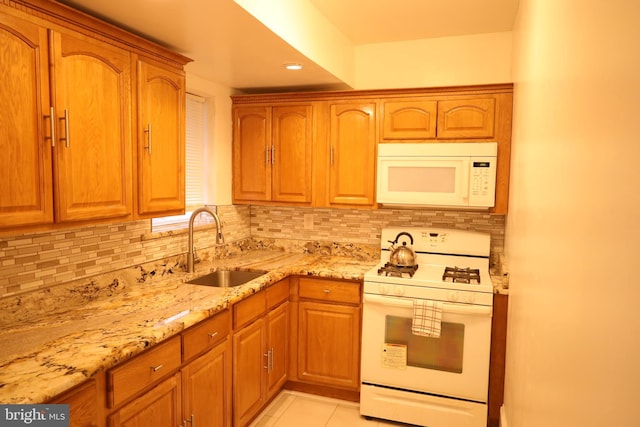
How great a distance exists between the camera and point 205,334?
2.06 metres

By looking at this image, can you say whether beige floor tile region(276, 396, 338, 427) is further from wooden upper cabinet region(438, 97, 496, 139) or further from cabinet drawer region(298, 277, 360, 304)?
wooden upper cabinet region(438, 97, 496, 139)

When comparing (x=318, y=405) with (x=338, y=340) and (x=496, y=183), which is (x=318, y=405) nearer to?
(x=338, y=340)

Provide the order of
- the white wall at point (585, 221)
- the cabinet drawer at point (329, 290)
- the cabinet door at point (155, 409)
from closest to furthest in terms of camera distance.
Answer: the white wall at point (585, 221) < the cabinet door at point (155, 409) < the cabinet drawer at point (329, 290)

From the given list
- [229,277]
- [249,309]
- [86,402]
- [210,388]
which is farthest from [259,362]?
[86,402]

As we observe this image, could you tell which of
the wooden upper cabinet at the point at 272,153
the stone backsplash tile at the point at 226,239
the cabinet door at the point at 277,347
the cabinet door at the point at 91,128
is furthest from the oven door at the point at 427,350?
the cabinet door at the point at 91,128

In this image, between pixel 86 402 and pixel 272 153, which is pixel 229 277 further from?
pixel 86 402

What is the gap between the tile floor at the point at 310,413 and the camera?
2715mm

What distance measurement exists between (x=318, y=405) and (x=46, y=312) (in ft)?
5.99

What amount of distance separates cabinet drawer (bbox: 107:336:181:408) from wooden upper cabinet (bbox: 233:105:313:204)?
1.68 meters

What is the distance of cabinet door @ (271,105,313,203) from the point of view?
3.24 m

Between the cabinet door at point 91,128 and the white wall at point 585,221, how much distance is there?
1.72 m

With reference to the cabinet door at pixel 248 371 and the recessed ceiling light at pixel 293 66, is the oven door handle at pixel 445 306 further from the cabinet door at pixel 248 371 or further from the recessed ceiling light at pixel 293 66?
the recessed ceiling light at pixel 293 66

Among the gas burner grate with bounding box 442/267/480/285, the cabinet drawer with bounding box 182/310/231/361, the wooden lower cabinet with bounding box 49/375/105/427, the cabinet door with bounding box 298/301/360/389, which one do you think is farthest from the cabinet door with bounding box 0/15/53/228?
the gas burner grate with bounding box 442/267/480/285

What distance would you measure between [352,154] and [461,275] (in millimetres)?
1149
